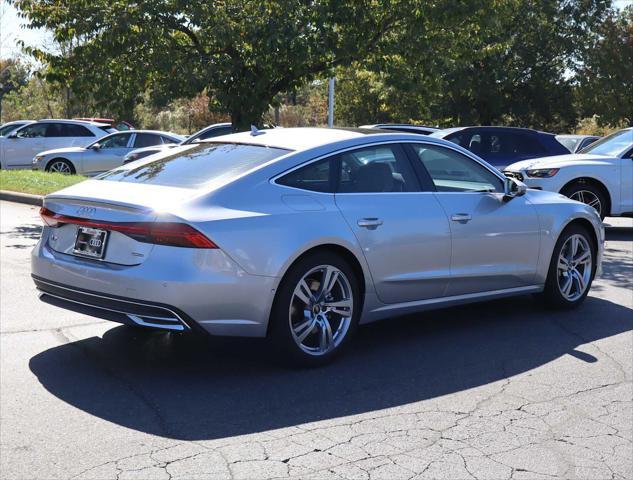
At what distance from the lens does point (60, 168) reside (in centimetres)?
2223

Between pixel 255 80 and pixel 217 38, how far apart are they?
4.82 ft

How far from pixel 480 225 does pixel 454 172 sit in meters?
0.50

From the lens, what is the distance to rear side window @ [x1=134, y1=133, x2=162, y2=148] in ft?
76.6

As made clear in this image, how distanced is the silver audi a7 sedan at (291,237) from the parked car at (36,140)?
19.5 m

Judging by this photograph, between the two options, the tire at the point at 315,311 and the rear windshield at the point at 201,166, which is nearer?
the tire at the point at 315,311

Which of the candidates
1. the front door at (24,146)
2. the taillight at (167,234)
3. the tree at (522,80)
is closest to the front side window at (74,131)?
the front door at (24,146)

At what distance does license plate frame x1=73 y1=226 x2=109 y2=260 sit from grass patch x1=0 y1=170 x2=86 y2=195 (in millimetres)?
10950

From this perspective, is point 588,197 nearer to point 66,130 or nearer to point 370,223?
point 370,223

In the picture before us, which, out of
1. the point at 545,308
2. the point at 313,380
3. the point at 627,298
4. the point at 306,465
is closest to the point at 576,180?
the point at 627,298

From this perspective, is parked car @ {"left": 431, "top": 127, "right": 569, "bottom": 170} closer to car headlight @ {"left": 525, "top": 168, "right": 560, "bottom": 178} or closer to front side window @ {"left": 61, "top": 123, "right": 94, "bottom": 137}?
car headlight @ {"left": 525, "top": 168, "right": 560, "bottom": 178}

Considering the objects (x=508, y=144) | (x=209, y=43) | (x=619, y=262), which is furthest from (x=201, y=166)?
(x=508, y=144)

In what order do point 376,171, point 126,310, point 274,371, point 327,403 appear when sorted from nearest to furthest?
point 327,403 < point 126,310 < point 274,371 < point 376,171

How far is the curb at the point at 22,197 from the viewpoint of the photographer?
53.3 feet

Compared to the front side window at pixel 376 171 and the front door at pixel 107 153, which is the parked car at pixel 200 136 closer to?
the front door at pixel 107 153
